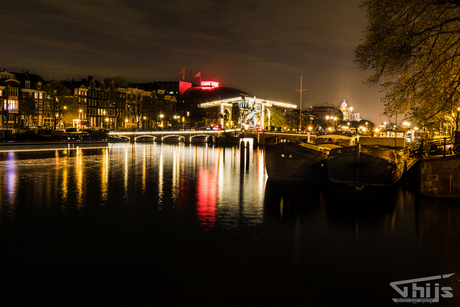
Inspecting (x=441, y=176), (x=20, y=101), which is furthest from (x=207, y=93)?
(x=441, y=176)

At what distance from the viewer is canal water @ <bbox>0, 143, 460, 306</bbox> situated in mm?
8555

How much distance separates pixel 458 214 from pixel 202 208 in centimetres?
1034

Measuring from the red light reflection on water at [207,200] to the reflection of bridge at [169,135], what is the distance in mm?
69505

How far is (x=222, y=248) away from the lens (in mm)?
11586

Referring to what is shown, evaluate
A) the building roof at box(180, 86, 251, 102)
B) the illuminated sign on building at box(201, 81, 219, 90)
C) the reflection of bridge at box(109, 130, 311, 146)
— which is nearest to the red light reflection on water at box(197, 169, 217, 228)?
the reflection of bridge at box(109, 130, 311, 146)

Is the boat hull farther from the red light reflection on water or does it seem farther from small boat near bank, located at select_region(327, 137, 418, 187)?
the red light reflection on water

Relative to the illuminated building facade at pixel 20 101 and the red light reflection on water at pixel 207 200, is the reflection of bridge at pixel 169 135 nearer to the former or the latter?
the illuminated building facade at pixel 20 101

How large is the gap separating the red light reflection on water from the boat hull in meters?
4.66

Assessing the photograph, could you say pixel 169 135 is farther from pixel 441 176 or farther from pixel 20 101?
pixel 441 176

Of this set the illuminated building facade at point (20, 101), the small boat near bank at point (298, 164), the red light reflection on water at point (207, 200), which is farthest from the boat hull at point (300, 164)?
the illuminated building facade at point (20, 101)

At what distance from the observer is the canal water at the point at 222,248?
8.55 m

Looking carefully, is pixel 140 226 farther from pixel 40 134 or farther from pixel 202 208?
pixel 40 134

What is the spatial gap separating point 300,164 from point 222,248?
54.2ft

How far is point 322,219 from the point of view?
625 inches
